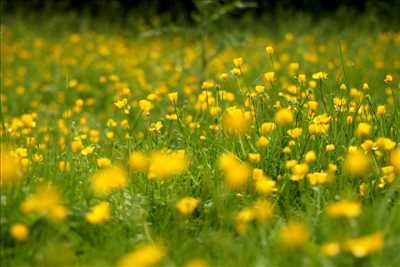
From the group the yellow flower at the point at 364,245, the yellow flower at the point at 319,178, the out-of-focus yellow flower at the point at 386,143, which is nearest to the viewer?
the yellow flower at the point at 364,245

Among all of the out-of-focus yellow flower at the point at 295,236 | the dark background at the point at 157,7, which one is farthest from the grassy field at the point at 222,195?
the dark background at the point at 157,7

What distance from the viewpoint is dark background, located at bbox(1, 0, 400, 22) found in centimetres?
1107

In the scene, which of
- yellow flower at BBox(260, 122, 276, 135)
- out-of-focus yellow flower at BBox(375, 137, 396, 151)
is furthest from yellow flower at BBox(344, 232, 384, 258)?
yellow flower at BBox(260, 122, 276, 135)

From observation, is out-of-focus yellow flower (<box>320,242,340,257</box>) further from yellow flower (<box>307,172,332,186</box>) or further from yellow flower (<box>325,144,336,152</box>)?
yellow flower (<box>325,144,336,152</box>)

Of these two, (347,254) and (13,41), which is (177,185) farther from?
(13,41)

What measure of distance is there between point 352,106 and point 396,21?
6.93 m

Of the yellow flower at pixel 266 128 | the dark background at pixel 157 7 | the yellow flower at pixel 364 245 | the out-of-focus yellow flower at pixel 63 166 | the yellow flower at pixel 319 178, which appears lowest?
the dark background at pixel 157 7

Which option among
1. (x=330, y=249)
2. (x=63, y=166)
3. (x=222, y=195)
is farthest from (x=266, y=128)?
(x=330, y=249)

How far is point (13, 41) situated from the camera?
884cm

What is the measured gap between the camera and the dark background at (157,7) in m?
11.1

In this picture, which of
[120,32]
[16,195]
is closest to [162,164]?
[16,195]

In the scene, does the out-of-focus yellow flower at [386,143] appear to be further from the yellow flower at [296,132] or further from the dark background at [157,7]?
the dark background at [157,7]

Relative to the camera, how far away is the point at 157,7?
38.5 ft

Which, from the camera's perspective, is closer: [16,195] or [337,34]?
[16,195]
